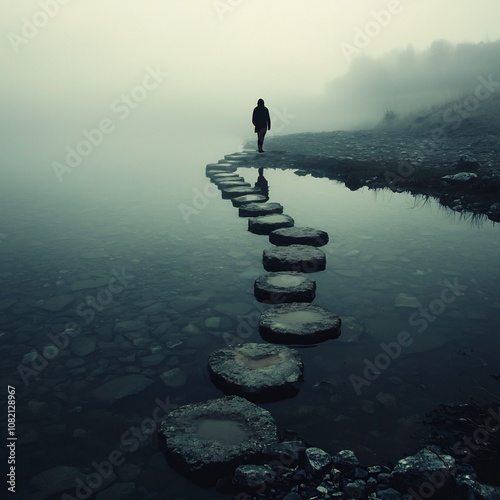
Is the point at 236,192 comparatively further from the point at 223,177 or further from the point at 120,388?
the point at 120,388

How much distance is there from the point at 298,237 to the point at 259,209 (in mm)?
1832

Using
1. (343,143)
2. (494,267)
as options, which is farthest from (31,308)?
(343,143)

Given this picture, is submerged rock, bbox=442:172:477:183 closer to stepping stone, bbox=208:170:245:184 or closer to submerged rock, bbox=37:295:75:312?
stepping stone, bbox=208:170:245:184

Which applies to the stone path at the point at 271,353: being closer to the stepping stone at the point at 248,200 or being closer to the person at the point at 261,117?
the stepping stone at the point at 248,200

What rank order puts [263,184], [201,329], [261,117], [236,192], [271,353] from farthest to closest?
1. [261,117]
2. [263,184]
3. [236,192]
4. [201,329]
5. [271,353]

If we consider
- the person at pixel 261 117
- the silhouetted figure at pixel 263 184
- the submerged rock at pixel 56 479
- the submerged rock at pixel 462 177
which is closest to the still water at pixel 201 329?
the submerged rock at pixel 56 479

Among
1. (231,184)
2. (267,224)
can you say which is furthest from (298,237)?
(231,184)

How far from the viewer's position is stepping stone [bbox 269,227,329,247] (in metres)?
5.35

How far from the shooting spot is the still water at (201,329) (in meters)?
2.26

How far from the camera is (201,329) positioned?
135 inches

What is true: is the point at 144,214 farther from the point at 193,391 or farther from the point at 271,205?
the point at 193,391

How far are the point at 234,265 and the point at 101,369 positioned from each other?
90.0 inches

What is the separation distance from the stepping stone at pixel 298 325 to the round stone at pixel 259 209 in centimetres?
353

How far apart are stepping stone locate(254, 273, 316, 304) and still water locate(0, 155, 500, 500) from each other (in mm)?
143
